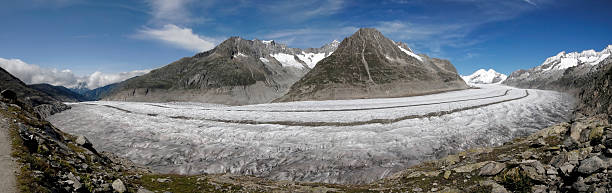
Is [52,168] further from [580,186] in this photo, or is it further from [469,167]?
[469,167]

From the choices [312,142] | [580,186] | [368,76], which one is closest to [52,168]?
[580,186]

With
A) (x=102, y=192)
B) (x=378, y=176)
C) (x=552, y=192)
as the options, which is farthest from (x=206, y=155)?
(x=552, y=192)

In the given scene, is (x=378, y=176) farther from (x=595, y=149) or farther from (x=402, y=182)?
(x=595, y=149)

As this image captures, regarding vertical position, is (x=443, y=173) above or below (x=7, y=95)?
below

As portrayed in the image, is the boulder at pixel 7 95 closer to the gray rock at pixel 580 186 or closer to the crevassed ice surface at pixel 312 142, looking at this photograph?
the crevassed ice surface at pixel 312 142

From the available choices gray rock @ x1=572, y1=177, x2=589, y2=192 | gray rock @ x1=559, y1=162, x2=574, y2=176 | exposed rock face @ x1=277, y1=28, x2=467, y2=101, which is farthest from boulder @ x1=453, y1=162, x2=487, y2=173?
exposed rock face @ x1=277, y1=28, x2=467, y2=101

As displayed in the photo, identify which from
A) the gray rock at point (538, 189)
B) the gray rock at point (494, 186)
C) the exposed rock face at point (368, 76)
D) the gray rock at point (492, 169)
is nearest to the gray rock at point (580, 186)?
the gray rock at point (538, 189)
